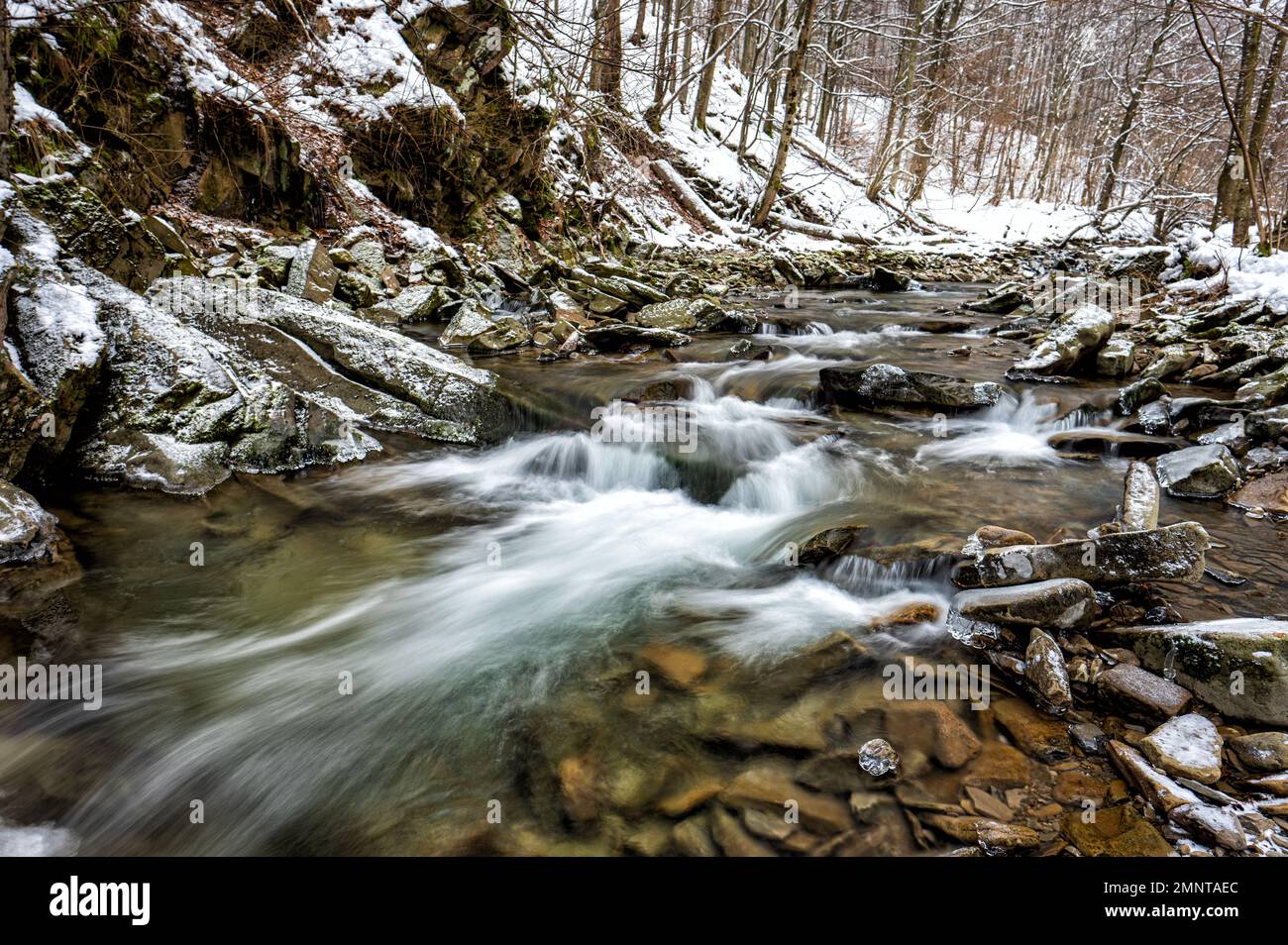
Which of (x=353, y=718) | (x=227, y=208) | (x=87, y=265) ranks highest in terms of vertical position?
(x=227, y=208)

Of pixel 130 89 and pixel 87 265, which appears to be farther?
pixel 130 89

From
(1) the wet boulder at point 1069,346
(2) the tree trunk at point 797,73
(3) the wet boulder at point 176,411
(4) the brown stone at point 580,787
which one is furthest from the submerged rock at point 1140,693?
(2) the tree trunk at point 797,73

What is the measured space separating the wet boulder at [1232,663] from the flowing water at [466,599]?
64 cm

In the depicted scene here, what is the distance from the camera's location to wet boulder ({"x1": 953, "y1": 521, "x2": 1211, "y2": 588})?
2.71 m

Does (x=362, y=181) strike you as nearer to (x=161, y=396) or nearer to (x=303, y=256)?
(x=303, y=256)

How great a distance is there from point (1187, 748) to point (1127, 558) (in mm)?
1003

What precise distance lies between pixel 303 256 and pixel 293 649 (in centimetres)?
612

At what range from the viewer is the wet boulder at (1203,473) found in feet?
13.4

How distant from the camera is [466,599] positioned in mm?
3574

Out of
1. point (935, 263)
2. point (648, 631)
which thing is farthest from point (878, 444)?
point (935, 263)

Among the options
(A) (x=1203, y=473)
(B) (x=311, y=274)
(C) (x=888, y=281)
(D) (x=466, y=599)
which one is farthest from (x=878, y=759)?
(C) (x=888, y=281)

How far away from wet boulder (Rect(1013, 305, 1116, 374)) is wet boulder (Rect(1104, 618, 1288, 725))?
533cm
